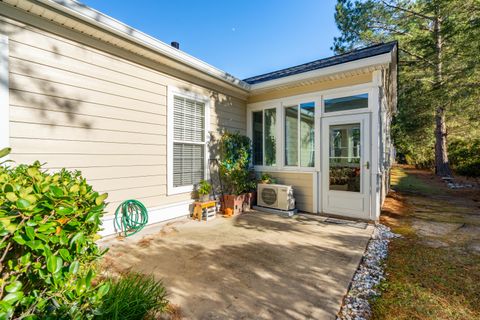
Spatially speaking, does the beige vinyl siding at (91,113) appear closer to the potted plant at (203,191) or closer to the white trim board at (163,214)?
the white trim board at (163,214)

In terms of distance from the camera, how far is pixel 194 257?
280 centimetres

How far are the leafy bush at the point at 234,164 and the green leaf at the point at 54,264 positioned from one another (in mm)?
4016

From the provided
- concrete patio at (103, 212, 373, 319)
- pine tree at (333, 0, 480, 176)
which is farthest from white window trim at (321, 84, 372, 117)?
pine tree at (333, 0, 480, 176)

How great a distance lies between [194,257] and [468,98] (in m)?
8.43

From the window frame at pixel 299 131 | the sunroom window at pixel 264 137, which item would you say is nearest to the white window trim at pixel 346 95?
the window frame at pixel 299 131

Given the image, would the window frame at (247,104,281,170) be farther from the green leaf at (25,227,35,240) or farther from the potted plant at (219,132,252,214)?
the green leaf at (25,227,35,240)

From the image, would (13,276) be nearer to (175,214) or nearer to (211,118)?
(175,214)

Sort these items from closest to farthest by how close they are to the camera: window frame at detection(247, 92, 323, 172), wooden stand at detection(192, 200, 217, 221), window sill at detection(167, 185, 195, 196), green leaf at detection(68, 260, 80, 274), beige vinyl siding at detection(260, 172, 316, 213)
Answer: green leaf at detection(68, 260, 80, 274)
window sill at detection(167, 185, 195, 196)
wooden stand at detection(192, 200, 217, 221)
window frame at detection(247, 92, 323, 172)
beige vinyl siding at detection(260, 172, 316, 213)

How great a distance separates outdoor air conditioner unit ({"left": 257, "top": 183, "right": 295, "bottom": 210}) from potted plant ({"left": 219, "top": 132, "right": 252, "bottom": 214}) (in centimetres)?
35

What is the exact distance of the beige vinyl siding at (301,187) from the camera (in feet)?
16.3

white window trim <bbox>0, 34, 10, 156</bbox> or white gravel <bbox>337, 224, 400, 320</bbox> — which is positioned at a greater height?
white window trim <bbox>0, 34, 10, 156</bbox>

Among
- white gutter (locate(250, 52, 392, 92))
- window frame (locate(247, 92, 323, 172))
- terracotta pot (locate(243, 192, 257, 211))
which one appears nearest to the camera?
white gutter (locate(250, 52, 392, 92))

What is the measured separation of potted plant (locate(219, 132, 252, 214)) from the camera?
4.98 m

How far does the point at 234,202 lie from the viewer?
16.1ft
